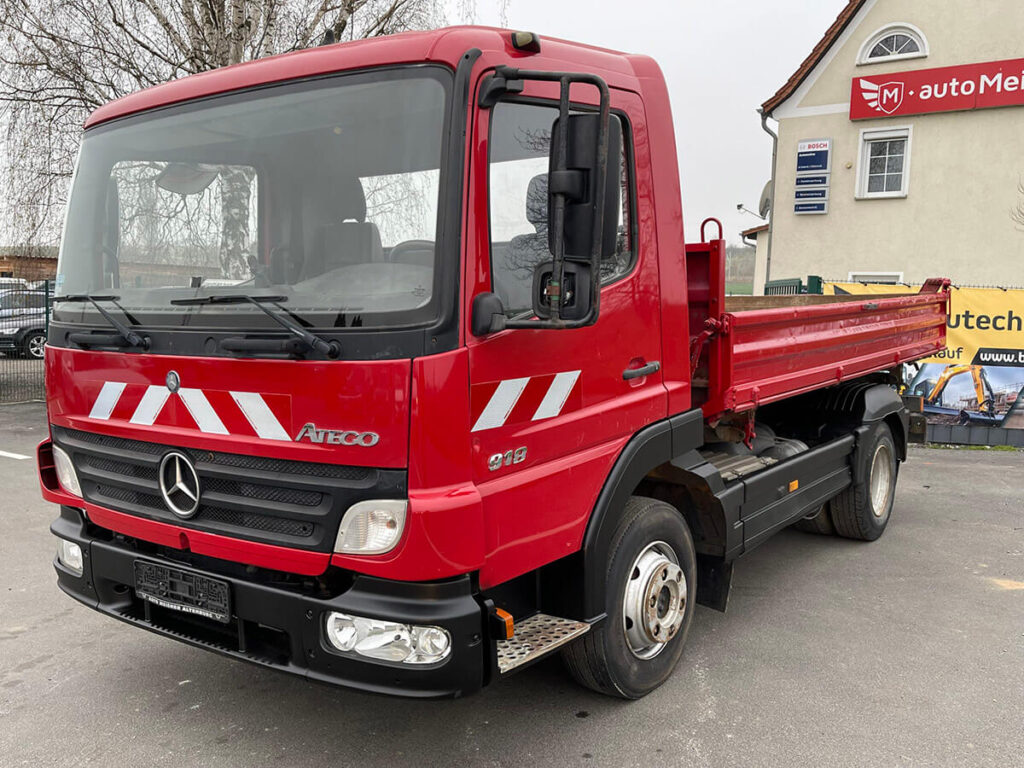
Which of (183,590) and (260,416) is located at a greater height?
(260,416)

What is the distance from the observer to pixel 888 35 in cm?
1711

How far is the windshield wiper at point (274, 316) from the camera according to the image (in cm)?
252

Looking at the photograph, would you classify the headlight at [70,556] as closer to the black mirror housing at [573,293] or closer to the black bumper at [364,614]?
the black bumper at [364,614]

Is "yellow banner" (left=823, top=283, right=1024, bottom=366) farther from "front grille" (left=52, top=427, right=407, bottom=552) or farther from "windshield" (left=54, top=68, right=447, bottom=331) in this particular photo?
"front grille" (left=52, top=427, right=407, bottom=552)

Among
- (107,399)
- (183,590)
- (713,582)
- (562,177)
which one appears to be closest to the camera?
(562,177)

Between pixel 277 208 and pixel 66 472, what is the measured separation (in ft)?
4.77

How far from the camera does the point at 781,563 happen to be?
550cm

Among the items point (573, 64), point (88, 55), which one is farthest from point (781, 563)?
point (88, 55)

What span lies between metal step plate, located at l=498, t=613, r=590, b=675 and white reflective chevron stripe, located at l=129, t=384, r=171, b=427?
139 centimetres

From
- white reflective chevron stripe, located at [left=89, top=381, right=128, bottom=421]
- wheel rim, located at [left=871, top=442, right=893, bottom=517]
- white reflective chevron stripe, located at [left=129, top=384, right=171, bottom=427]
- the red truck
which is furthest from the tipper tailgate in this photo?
white reflective chevron stripe, located at [left=89, top=381, right=128, bottom=421]

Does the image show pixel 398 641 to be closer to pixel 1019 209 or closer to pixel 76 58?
pixel 76 58

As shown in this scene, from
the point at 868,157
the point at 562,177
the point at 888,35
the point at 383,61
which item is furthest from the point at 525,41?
the point at 888,35

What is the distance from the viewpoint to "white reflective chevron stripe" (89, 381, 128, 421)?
3.03 meters

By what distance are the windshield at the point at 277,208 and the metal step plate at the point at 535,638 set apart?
113 centimetres
